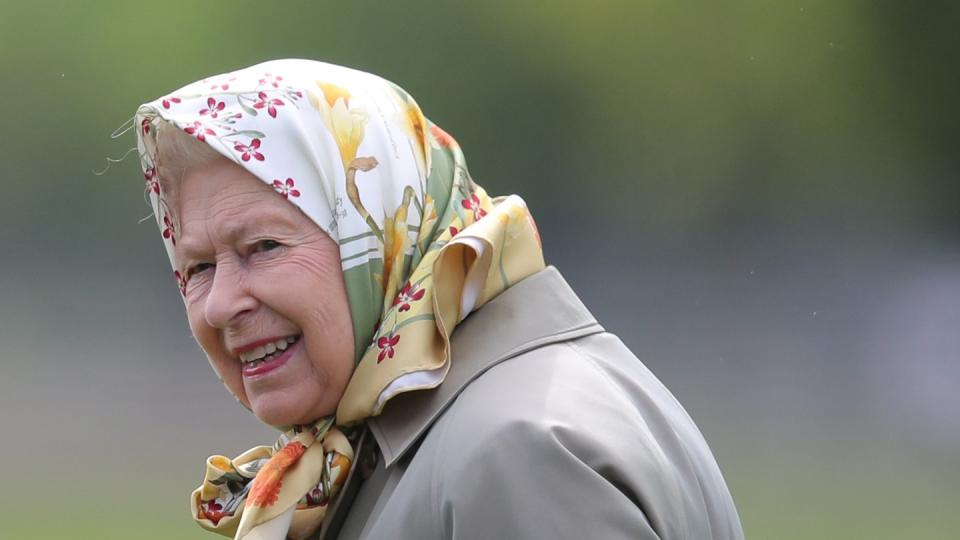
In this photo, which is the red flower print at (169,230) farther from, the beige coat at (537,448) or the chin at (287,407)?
the beige coat at (537,448)

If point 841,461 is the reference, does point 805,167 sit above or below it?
above

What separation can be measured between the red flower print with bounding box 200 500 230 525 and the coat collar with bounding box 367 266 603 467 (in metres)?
0.37

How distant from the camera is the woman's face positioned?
1.58m

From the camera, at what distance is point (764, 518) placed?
3.72 metres

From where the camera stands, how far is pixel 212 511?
1776mm

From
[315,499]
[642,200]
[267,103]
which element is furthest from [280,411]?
[642,200]

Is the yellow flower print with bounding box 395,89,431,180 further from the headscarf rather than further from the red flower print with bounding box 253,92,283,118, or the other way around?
the red flower print with bounding box 253,92,283,118

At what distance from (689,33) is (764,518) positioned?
168 cm

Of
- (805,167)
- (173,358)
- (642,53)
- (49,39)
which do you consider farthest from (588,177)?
(49,39)

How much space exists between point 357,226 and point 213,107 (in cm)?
28

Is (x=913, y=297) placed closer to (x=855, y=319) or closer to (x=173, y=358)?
(x=855, y=319)

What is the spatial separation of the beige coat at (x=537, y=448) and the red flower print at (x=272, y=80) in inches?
18.1

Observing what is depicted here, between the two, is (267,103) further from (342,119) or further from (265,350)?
(265,350)

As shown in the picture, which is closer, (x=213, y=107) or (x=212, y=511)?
(x=213, y=107)
